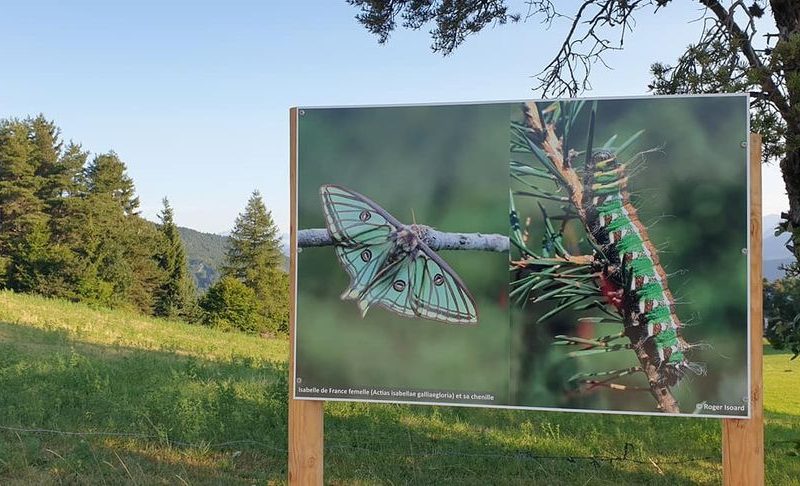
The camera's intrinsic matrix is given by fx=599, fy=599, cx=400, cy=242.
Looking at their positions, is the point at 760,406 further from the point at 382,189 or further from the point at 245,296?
the point at 245,296

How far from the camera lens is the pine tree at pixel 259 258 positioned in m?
55.5

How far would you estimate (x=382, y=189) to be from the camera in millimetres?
3240

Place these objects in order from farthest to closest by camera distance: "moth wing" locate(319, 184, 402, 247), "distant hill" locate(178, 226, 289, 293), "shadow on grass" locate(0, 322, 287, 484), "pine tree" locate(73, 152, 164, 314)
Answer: "distant hill" locate(178, 226, 289, 293) < "pine tree" locate(73, 152, 164, 314) < "shadow on grass" locate(0, 322, 287, 484) < "moth wing" locate(319, 184, 402, 247)

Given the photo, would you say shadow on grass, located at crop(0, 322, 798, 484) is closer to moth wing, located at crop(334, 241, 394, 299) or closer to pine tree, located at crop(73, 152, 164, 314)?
moth wing, located at crop(334, 241, 394, 299)

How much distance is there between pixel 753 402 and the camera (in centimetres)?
289

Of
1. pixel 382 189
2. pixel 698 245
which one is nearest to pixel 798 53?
pixel 698 245

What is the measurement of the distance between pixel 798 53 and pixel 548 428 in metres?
3.87

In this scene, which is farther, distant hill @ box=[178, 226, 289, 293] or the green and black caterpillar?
distant hill @ box=[178, 226, 289, 293]

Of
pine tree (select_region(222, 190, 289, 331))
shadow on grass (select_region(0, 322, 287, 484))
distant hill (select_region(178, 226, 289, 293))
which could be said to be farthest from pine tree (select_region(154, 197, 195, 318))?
distant hill (select_region(178, 226, 289, 293))

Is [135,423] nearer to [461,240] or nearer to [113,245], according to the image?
[461,240]

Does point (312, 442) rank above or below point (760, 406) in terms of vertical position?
below

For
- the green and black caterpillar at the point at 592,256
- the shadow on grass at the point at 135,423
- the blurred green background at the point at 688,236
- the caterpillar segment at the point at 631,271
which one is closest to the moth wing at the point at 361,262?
the green and black caterpillar at the point at 592,256

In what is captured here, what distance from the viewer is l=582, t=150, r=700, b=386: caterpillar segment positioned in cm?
295

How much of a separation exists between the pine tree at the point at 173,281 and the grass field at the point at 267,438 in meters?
45.0
